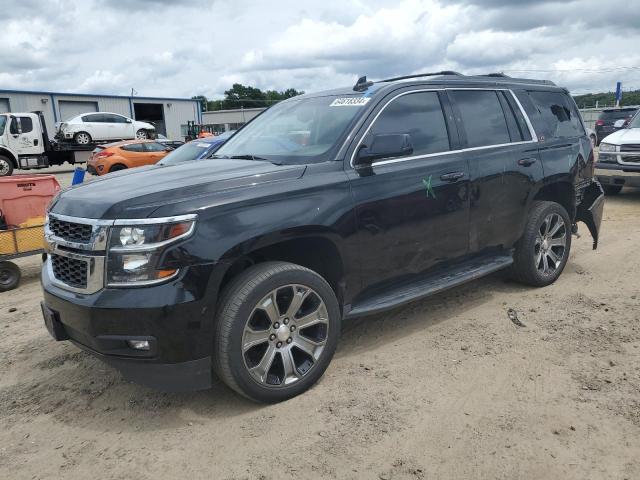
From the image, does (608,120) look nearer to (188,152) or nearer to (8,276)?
(188,152)

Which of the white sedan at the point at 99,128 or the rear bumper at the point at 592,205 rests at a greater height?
the white sedan at the point at 99,128

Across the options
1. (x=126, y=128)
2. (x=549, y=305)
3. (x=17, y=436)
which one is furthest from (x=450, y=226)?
(x=126, y=128)

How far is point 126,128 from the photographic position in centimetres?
2755

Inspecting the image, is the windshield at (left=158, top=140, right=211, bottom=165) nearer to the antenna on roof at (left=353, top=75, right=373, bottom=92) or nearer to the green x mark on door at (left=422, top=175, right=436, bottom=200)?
the antenna on roof at (left=353, top=75, right=373, bottom=92)

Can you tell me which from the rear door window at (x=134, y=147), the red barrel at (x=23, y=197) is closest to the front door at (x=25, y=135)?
the rear door window at (x=134, y=147)

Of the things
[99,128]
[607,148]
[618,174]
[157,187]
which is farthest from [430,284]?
[99,128]

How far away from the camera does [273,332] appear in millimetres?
3275

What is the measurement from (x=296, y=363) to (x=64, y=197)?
1813 mm

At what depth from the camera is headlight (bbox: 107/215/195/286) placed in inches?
113

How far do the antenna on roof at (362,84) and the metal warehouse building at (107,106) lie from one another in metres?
35.5

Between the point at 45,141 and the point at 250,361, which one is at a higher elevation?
the point at 45,141

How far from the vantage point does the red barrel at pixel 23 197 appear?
259 inches

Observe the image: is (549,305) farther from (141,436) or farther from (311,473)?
(141,436)

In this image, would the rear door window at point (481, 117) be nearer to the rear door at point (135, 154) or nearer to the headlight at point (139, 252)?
the headlight at point (139, 252)
